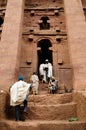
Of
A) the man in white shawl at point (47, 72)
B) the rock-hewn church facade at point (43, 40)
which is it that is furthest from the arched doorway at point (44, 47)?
the man in white shawl at point (47, 72)

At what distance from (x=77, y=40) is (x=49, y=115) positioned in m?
5.17

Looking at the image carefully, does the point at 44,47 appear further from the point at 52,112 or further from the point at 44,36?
the point at 52,112

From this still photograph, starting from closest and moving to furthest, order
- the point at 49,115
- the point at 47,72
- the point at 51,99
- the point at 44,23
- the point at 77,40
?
the point at 49,115
the point at 51,99
the point at 77,40
the point at 47,72
the point at 44,23

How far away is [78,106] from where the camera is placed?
774cm

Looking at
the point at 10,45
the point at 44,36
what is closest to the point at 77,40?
the point at 44,36

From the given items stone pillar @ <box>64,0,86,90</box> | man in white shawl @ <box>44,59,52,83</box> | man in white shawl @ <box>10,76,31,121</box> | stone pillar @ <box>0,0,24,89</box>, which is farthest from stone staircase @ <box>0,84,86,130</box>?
man in white shawl @ <box>44,59,52,83</box>

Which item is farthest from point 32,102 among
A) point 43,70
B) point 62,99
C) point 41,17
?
point 41,17

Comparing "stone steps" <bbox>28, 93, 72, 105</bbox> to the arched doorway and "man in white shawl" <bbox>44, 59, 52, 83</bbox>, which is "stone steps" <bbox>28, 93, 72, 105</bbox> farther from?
the arched doorway

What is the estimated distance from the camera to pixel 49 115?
→ 784 cm

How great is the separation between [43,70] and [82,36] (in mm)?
2574

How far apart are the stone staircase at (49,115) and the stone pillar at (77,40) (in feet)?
5.84

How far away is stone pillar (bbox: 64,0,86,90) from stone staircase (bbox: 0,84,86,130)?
178 centimetres

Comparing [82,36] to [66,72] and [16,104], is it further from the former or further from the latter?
[16,104]

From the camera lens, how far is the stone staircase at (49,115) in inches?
258
